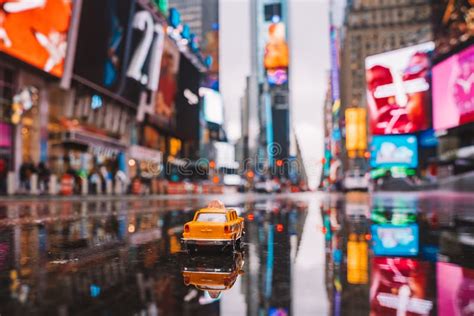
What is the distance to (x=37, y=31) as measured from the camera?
3416 centimetres

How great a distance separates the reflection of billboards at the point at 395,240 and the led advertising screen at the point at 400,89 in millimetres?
49762

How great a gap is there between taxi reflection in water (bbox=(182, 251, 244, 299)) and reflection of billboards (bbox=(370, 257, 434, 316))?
1743 mm

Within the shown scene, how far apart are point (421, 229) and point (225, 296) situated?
859 centimetres

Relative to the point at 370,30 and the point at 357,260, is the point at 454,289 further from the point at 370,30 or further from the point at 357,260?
the point at 370,30

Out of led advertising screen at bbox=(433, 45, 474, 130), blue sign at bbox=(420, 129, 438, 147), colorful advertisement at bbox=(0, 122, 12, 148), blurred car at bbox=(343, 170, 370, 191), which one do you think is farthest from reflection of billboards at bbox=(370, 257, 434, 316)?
blue sign at bbox=(420, 129, 438, 147)

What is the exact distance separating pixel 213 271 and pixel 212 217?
1.65 meters

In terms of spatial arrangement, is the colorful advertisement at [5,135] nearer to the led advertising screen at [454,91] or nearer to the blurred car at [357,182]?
the led advertising screen at [454,91]

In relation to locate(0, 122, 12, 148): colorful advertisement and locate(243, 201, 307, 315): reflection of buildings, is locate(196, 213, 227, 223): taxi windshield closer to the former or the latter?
locate(243, 201, 307, 315): reflection of buildings

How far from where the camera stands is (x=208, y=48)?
493 ft

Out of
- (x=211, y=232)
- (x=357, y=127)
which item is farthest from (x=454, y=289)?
(x=357, y=127)

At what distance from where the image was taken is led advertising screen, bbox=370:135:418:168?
65312 mm

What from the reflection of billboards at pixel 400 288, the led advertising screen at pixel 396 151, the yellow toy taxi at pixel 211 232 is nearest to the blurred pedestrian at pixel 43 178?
the yellow toy taxi at pixel 211 232

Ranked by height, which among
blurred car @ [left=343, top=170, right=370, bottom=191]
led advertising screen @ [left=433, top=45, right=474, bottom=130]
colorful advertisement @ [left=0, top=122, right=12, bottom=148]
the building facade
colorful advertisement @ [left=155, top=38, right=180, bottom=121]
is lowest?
blurred car @ [left=343, top=170, right=370, bottom=191]

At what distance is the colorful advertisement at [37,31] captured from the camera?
1231 inches
